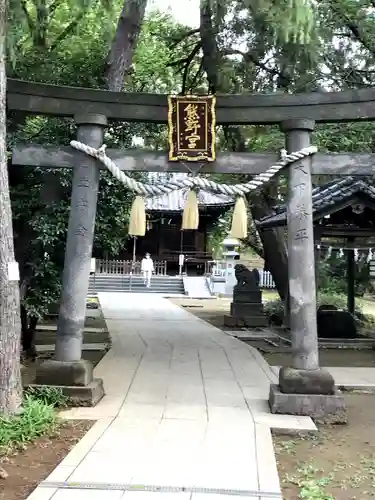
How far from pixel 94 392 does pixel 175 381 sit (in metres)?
1.60

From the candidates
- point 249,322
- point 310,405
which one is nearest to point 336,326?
point 249,322

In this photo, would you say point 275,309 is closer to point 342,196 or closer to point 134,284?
point 342,196

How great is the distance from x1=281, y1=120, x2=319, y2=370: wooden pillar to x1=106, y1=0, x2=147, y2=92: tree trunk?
3.62 meters

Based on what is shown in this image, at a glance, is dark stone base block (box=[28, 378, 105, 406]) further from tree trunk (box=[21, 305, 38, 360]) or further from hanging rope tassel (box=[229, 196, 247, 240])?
tree trunk (box=[21, 305, 38, 360])

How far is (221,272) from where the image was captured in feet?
98.9

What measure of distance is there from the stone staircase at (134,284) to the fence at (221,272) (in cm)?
204

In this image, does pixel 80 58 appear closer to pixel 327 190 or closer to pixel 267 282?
pixel 327 190

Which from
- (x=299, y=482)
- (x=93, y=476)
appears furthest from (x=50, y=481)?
(x=299, y=482)

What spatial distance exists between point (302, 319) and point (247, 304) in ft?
31.4

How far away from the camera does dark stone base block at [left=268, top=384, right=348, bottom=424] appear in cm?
612

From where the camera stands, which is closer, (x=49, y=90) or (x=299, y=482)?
(x=299, y=482)

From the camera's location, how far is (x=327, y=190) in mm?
12828

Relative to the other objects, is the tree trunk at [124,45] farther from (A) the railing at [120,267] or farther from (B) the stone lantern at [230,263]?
(A) the railing at [120,267]

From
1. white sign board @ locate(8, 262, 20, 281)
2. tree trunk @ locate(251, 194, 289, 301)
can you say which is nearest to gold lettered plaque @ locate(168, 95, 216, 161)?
white sign board @ locate(8, 262, 20, 281)
